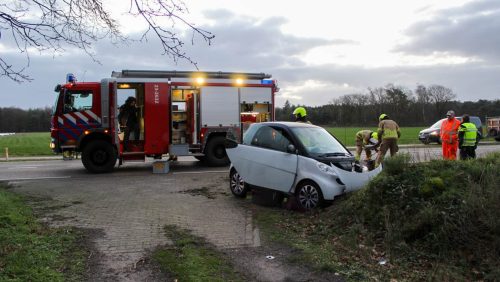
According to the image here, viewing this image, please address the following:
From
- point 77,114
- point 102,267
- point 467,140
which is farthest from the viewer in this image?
point 77,114

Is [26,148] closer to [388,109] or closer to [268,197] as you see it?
[268,197]

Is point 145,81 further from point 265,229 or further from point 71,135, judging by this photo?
point 265,229

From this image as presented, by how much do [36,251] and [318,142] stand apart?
16.5 ft

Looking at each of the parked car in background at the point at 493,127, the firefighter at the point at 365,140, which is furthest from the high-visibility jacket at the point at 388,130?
the parked car in background at the point at 493,127

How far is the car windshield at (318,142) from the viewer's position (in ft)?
26.6

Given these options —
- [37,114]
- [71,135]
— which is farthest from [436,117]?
[71,135]

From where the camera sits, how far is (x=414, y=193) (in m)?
6.09

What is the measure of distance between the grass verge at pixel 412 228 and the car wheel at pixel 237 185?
2.28m

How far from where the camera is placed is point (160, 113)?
14.3 metres

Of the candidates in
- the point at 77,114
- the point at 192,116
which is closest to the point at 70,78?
the point at 77,114

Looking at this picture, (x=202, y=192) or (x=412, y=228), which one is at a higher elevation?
(x=412, y=228)

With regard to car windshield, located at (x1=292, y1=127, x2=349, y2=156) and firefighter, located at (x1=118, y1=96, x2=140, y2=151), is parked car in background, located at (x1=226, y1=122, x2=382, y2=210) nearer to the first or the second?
car windshield, located at (x1=292, y1=127, x2=349, y2=156)

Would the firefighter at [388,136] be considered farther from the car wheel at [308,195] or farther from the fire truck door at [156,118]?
the fire truck door at [156,118]

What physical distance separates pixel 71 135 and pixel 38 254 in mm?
8962
